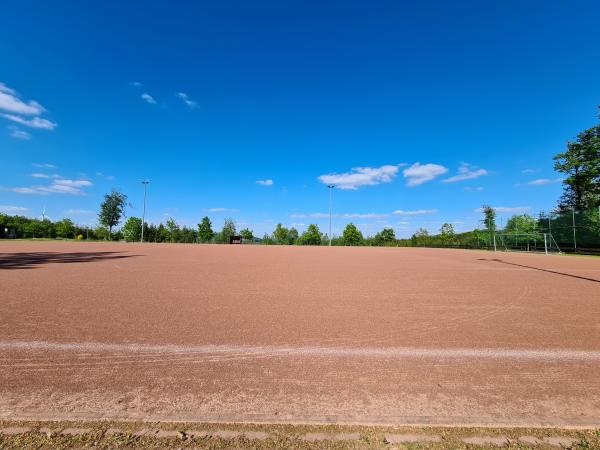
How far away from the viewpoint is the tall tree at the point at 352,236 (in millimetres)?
72500

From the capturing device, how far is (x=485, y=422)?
2580 mm

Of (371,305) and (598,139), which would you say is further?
(598,139)

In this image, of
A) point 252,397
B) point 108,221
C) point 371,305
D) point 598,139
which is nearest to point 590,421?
point 252,397

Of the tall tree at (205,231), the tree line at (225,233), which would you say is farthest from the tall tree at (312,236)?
the tall tree at (205,231)

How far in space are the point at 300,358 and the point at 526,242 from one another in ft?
151

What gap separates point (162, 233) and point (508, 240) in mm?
69078

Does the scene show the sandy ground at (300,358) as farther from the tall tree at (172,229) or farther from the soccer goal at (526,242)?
the tall tree at (172,229)

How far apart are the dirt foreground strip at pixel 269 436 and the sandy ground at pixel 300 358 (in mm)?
108

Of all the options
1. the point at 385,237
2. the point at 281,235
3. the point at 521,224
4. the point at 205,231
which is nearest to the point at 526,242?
the point at 521,224

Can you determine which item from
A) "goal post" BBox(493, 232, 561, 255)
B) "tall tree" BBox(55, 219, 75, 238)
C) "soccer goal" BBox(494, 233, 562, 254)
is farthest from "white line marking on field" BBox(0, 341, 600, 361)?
"tall tree" BBox(55, 219, 75, 238)

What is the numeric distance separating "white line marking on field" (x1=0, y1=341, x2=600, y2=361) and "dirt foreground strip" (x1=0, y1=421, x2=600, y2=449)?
148 cm

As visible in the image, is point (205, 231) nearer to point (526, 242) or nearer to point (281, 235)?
point (281, 235)

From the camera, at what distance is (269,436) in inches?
93.9

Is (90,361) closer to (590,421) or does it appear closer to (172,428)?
(172,428)
